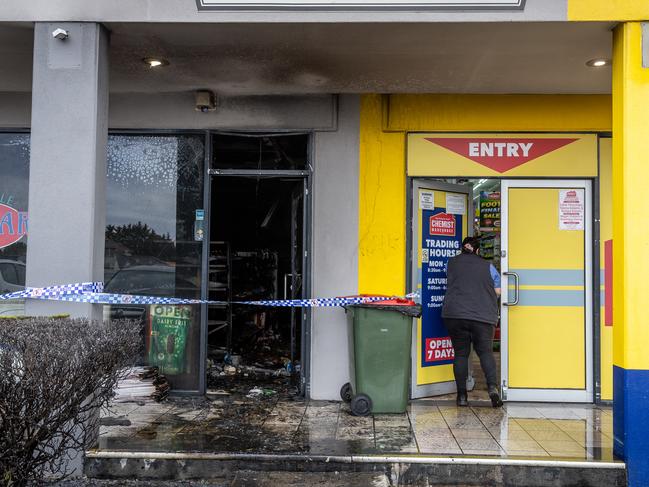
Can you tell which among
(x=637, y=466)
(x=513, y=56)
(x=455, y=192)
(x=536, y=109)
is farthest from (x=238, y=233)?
(x=637, y=466)

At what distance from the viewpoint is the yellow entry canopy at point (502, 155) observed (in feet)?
23.3

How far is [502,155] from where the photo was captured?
7172mm

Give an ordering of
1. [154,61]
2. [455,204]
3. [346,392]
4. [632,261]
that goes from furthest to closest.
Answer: [455,204]
[346,392]
[154,61]
[632,261]

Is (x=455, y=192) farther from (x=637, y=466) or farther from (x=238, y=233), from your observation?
(x=238, y=233)

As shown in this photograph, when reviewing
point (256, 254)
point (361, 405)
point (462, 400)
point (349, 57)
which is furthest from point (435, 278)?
point (256, 254)

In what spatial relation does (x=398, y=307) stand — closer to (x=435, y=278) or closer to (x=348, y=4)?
(x=435, y=278)

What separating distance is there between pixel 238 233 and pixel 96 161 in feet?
18.0

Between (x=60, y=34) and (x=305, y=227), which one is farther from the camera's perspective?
(x=305, y=227)

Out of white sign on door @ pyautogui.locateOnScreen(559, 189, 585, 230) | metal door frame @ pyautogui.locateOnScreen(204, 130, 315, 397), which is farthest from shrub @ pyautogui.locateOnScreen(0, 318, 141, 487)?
white sign on door @ pyautogui.locateOnScreen(559, 189, 585, 230)

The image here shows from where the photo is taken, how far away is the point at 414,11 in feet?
16.7

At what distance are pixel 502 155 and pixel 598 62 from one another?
1.57m

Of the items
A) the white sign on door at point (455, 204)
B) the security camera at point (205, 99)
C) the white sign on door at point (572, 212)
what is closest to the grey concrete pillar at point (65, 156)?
the security camera at point (205, 99)

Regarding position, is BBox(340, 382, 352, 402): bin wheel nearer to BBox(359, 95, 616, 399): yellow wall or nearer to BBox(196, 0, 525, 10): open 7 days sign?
BBox(359, 95, 616, 399): yellow wall

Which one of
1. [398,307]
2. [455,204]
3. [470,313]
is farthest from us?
[455,204]
